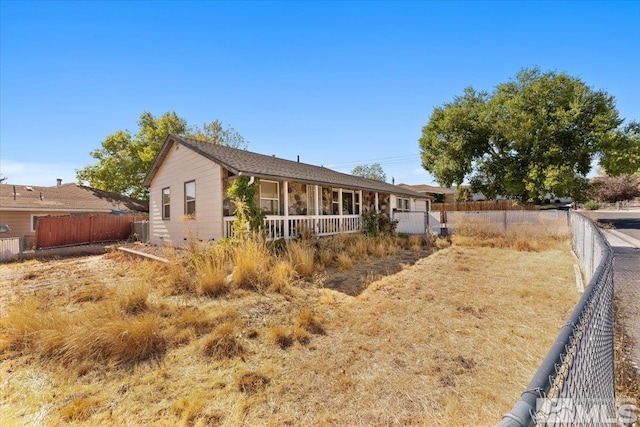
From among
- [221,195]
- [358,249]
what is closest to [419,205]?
[358,249]

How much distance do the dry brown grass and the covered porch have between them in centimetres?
399

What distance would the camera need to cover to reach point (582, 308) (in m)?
1.79

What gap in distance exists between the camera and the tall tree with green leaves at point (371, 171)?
56250mm

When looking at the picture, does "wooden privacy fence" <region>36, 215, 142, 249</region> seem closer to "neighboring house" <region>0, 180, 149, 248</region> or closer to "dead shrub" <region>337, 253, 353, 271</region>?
"neighboring house" <region>0, 180, 149, 248</region>

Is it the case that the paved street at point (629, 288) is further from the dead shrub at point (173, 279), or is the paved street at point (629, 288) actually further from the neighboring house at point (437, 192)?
the neighboring house at point (437, 192)

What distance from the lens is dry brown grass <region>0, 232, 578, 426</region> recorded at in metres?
2.93

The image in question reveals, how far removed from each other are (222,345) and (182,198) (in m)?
9.72

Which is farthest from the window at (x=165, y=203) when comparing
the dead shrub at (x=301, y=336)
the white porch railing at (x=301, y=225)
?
the dead shrub at (x=301, y=336)

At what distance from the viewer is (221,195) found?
10164mm

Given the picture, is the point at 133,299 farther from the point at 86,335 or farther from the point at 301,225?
the point at 301,225

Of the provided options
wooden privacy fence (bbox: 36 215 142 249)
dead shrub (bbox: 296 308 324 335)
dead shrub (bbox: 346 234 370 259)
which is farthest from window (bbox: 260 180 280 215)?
wooden privacy fence (bbox: 36 215 142 249)

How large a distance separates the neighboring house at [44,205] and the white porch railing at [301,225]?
11859 millimetres

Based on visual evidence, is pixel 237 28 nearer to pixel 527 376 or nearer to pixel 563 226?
pixel 527 376

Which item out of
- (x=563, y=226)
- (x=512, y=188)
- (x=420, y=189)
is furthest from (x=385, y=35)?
(x=420, y=189)
